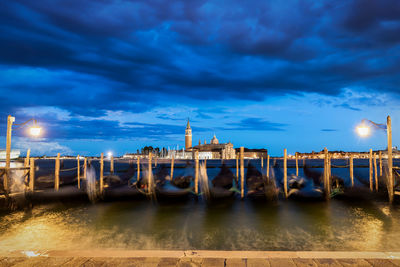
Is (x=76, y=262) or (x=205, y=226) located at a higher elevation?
(x=76, y=262)

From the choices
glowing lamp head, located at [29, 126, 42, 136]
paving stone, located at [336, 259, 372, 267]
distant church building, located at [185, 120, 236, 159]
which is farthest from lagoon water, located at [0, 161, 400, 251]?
distant church building, located at [185, 120, 236, 159]

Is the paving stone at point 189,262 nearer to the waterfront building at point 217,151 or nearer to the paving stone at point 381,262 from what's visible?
the paving stone at point 381,262

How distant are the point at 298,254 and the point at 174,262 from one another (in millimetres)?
1815

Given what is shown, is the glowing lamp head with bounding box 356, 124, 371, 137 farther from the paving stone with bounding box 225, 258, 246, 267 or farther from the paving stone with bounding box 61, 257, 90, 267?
the paving stone with bounding box 61, 257, 90, 267

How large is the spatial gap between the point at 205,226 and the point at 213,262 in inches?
237

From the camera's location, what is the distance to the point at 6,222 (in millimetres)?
9539

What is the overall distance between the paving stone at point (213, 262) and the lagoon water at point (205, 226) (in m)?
3.59

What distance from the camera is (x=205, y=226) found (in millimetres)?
9727

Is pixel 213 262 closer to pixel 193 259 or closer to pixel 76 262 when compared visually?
pixel 193 259

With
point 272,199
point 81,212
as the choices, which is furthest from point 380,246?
point 81,212

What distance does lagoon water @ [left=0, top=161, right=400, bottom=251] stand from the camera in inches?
299

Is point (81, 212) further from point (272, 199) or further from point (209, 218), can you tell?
point (272, 199)

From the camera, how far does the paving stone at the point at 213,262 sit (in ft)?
12.4

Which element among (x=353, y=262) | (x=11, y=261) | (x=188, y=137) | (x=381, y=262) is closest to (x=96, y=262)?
(x=11, y=261)
